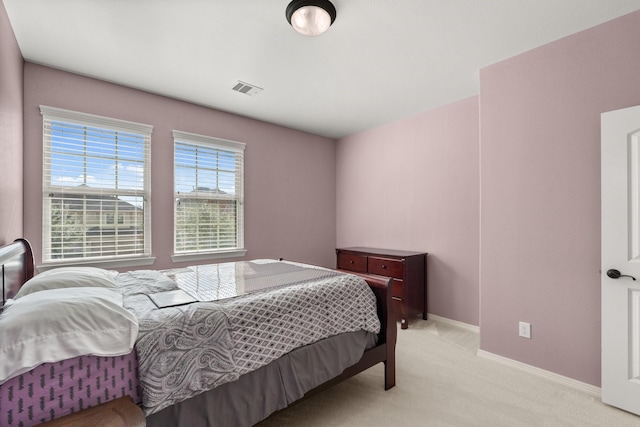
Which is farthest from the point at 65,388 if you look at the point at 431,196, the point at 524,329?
the point at 431,196

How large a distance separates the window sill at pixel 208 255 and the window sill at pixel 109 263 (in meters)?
0.26

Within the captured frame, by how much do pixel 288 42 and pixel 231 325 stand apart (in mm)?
2116

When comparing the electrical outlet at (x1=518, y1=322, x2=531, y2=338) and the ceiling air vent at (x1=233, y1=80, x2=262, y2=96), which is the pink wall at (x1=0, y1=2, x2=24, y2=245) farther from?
the electrical outlet at (x1=518, y1=322, x2=531, y2=338)

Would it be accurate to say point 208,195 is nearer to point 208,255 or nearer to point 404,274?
point 208,255

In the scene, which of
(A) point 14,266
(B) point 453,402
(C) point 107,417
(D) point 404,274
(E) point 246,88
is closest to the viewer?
(C) point 107,417

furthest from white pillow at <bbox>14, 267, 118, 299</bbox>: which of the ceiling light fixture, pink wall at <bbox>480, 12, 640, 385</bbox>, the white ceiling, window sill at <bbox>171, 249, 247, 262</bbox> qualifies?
pink wall at <bbox>480, 12, 640, 385</bbox>

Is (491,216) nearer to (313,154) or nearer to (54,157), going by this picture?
(313,154)

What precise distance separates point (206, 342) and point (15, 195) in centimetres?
220

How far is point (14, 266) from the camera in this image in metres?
1.80

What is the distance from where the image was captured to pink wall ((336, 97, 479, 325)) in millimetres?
3453

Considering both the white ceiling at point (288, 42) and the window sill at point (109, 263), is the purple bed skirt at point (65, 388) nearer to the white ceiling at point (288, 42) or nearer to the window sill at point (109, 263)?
the white ceiling at point (288, 42)

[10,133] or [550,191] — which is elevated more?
[10,133]

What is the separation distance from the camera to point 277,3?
6.44 ft

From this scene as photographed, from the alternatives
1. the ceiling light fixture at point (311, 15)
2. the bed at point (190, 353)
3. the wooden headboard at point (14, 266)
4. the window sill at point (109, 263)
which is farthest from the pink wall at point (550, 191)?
the window sill at point (109, 263)
